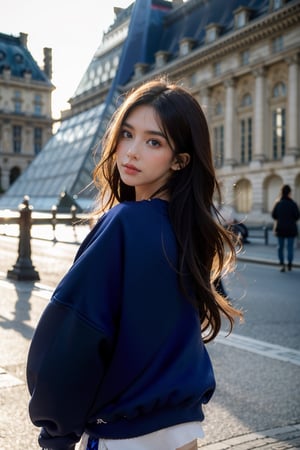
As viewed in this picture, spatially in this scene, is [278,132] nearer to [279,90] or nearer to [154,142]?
[279,90]

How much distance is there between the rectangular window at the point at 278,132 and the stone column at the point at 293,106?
1325 mm

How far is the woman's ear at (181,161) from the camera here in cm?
179

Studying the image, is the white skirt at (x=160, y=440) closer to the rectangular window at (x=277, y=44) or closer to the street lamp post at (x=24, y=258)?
the street lamp post at (x=24, y=258)

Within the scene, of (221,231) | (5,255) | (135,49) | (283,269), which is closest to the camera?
(221,231)

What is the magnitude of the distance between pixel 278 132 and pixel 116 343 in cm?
4300

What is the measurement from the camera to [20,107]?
319 ft

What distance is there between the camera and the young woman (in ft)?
4.87

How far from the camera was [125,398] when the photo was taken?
60.9 inches

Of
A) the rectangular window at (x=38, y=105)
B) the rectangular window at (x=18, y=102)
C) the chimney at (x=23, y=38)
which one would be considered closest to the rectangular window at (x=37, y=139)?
the rectangular window at (x=38, y=105)

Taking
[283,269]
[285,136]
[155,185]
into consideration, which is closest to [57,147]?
[285,136]

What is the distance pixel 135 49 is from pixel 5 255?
161 ft

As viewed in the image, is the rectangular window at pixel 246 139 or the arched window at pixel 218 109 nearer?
the rectangular window at pixel 246 139

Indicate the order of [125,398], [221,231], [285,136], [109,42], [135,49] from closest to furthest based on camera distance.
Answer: [125,398], [221,231], [285,136], [135,49], [109,42]

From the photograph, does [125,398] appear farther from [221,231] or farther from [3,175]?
[3,175]
